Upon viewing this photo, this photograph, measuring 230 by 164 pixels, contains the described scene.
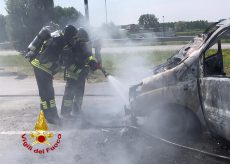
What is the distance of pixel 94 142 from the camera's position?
5.34m

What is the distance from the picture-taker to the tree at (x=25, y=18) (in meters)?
13.7

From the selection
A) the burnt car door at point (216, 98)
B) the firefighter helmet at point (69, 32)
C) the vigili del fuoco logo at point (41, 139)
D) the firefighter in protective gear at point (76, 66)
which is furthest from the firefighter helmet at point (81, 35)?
the burnt car door at point (216, 98)

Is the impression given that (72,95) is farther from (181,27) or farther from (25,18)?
(181,27)

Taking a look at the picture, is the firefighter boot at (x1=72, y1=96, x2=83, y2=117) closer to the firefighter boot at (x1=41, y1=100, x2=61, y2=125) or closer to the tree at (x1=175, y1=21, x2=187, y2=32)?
the firefighter boot at (x1=41, y1=100, x2=61, y2=125)

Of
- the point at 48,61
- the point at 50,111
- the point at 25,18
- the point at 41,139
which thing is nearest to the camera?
the point at 41,139

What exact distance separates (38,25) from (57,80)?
11.0 feet

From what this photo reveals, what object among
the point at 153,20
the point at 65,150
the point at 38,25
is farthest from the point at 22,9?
the point at 65,150

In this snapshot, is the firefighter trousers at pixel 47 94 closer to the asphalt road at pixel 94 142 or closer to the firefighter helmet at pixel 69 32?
the asphalt road at pixel 94 142

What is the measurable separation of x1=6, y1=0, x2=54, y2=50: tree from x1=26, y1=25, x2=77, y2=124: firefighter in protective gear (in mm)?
7259

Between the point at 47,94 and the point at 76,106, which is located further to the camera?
the point at 76,106

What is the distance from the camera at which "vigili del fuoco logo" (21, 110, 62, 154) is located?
518cm

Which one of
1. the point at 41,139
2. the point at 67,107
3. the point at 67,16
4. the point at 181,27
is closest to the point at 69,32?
the point at 67,107

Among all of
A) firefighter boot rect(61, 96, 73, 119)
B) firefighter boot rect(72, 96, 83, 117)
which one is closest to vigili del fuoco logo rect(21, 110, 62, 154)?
firefighter boot rect(61, 96, 73, 119)

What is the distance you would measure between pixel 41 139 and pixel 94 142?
2.99 feet
